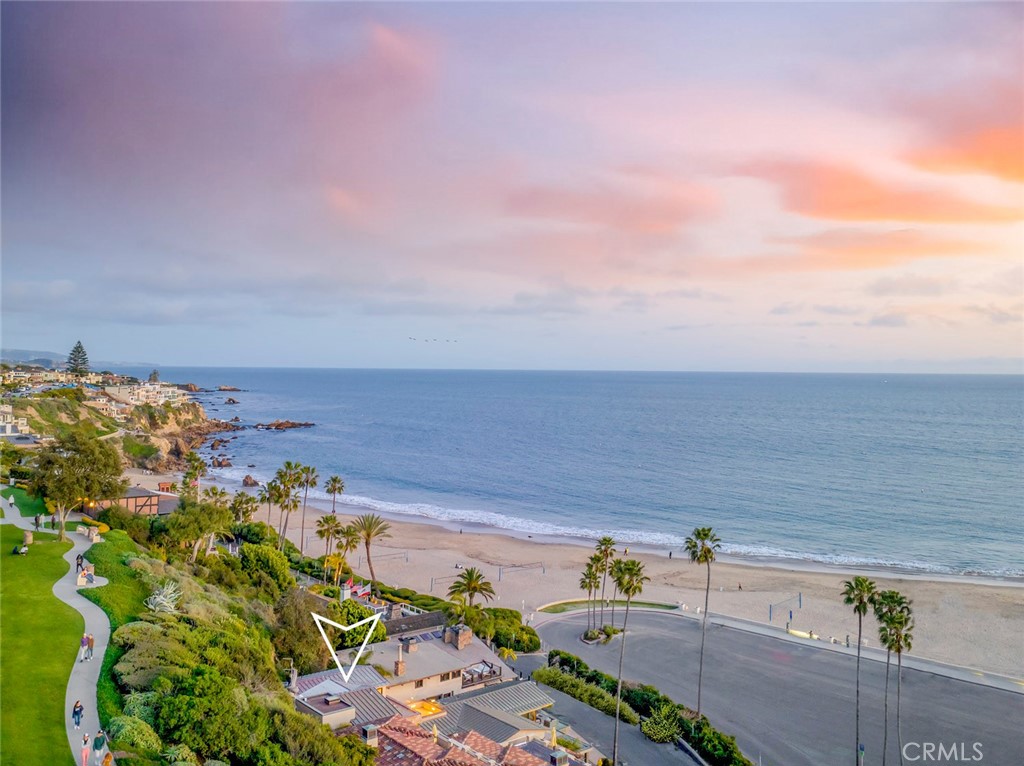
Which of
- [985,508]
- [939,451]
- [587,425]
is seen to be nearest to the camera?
[985,508]

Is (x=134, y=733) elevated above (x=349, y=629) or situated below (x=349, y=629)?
above

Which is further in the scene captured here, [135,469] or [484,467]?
[484,467]

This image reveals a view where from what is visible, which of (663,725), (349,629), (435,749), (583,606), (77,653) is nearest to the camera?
(435,749)

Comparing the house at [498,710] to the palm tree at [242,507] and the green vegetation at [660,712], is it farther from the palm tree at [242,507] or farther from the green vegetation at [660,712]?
the palm tree at [242,507]

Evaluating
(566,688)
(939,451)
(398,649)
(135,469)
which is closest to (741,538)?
(566,688)

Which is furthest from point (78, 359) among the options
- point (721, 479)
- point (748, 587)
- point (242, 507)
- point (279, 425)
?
point (748, 587)

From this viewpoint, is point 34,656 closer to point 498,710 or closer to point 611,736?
point 498,710

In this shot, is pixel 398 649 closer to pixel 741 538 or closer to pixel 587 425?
pixel 741 538

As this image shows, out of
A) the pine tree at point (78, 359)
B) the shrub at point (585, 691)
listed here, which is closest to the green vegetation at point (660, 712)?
the shrub at point (585, 691)
